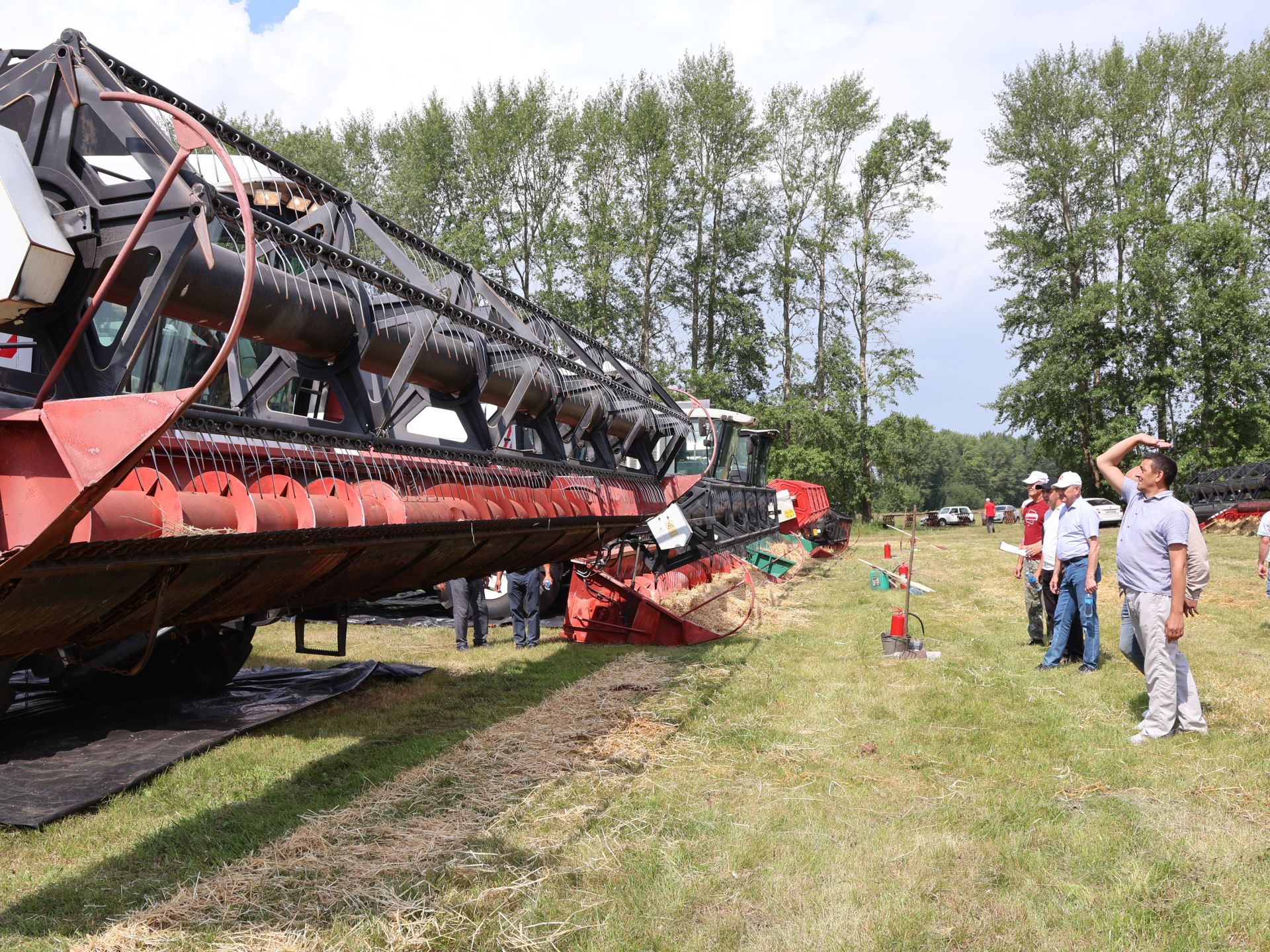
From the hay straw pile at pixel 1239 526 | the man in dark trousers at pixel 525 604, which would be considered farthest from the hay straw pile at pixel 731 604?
the hay straw pile at pixel 1239 526

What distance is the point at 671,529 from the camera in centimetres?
878

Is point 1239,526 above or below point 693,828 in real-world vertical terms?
above

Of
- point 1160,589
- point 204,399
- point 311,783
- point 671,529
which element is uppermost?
point 204,399

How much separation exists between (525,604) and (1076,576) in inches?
203

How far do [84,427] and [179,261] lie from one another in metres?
0.77

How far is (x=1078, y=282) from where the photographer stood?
35812 millimetres

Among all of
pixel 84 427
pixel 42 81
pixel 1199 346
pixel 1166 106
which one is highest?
pixel 1166 106

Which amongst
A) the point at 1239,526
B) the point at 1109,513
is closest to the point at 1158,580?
the point at 1239,526

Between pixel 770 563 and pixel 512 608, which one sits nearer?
pixel 512 608

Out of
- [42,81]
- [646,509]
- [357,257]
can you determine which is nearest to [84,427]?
[42,81]

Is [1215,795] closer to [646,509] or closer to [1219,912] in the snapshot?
[1219,912]

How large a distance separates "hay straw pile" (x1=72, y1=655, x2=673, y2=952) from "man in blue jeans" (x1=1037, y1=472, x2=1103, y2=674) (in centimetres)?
406

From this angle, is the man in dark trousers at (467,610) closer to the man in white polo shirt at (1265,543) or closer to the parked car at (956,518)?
the man in white polo shirt at (1265,543)

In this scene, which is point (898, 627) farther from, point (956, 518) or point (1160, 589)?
point (956, 518)
